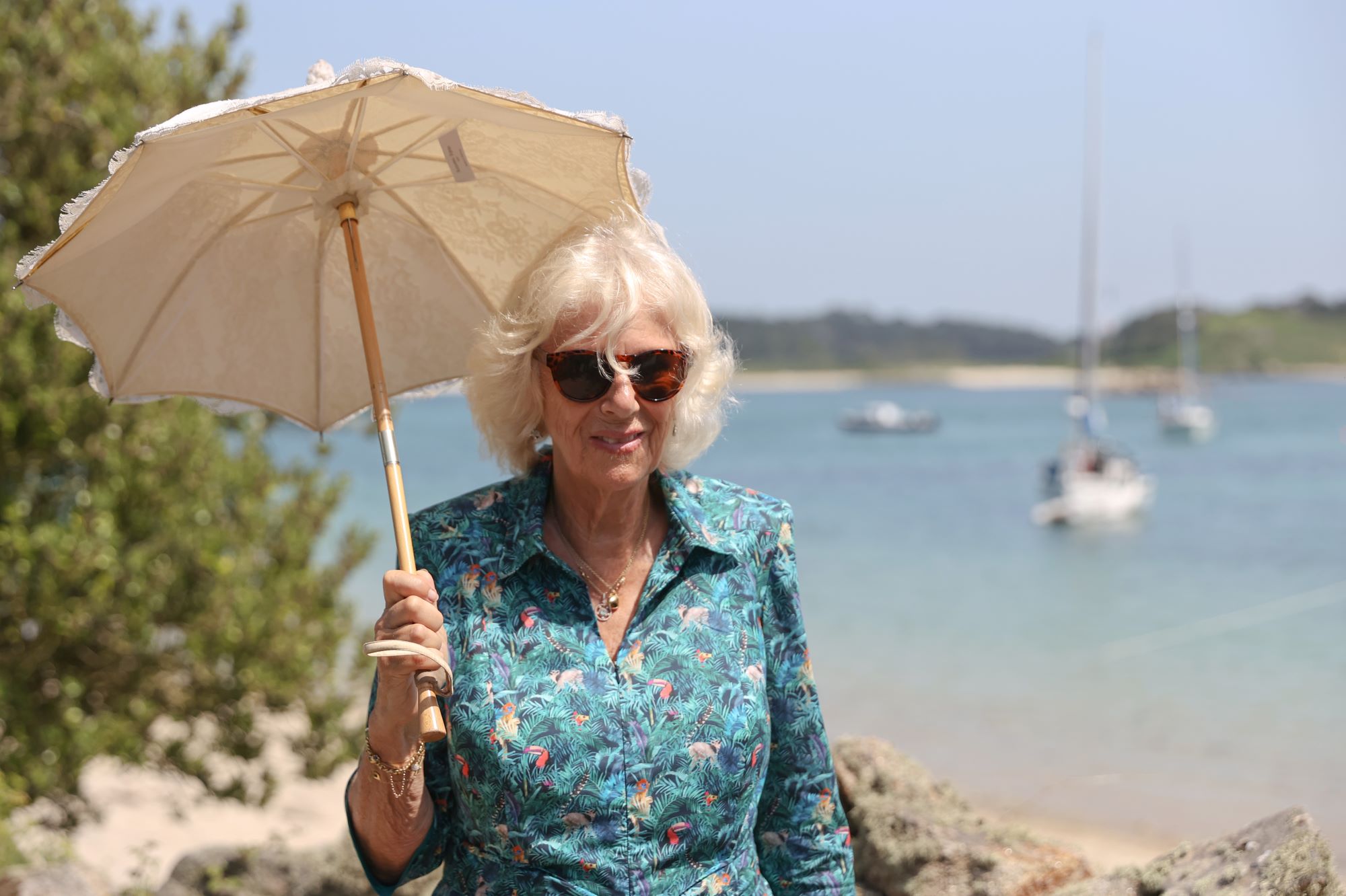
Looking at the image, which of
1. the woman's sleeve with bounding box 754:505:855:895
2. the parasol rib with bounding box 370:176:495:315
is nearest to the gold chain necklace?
the woman's sleeve with bounding box 754:505:855:895

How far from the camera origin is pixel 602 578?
251 centimetres

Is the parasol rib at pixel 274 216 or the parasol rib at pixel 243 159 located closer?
the parasol rib at pixel 243 159

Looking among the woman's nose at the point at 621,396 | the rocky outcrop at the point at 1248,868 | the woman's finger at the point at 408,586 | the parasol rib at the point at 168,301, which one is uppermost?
the parasol rib at the point at 168,301

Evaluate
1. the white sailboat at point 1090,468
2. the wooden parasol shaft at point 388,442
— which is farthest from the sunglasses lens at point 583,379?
the white sailboat at point 1090,468

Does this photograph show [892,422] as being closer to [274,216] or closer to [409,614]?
[274,216]

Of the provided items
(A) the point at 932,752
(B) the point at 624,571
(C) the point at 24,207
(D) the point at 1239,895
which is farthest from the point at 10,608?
(A) the point at 932,752

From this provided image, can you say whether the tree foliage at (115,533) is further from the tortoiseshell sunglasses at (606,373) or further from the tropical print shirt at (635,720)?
the tortoiseshell sunglasses at (606,373)

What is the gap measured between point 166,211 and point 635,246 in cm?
102

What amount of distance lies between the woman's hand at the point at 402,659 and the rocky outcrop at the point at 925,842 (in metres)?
1.98

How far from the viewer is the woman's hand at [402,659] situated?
2.09 meters

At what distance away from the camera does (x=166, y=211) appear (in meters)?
2.63

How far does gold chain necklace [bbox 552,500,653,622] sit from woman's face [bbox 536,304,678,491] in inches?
5.6

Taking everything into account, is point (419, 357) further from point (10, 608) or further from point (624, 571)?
point (10, 608)

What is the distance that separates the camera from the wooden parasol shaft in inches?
83.2
